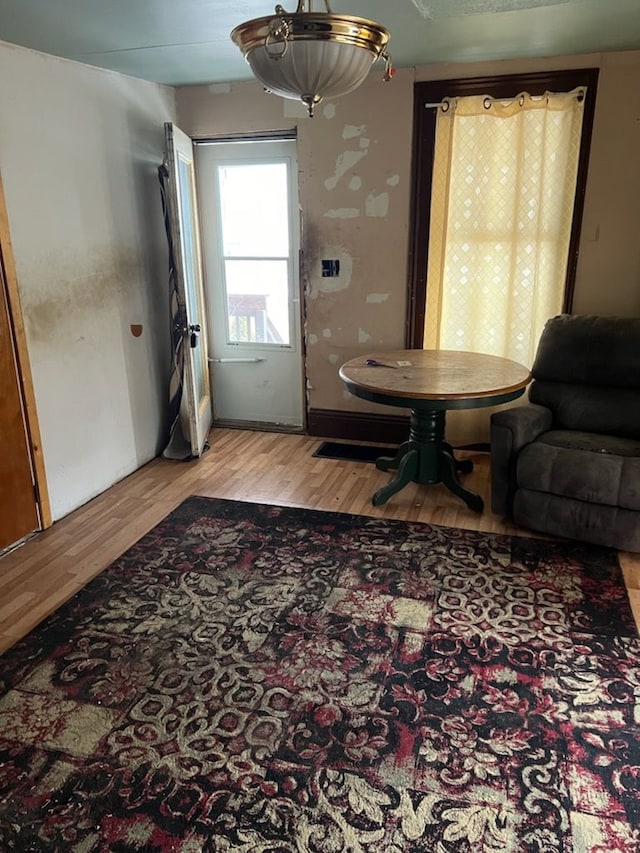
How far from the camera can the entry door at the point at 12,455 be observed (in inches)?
114

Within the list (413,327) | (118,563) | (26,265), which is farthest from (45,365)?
(413,327)

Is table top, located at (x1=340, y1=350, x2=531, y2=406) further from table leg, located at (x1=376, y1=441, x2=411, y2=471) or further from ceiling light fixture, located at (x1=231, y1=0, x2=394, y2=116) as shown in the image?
ceiling light fixture, located at (x1=231, y1=0, x2=394, y2=116)

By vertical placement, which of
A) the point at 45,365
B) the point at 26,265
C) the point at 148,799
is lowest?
the point at 148,799

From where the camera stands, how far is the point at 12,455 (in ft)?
A: 9.81

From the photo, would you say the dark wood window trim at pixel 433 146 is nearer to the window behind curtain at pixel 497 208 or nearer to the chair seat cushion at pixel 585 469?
the window behind curtain at pixel 497 208

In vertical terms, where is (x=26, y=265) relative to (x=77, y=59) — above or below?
below

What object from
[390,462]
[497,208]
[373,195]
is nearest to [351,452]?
[390,462]

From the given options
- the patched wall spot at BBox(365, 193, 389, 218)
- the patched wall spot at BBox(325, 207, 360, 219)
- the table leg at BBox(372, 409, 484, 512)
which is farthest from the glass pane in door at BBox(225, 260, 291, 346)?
the table leg at BBox(372, 409, 484, 512)

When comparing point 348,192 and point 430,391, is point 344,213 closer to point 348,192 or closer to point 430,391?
point 348,192

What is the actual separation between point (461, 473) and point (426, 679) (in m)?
1.98

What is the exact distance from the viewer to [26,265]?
3020 millimetres

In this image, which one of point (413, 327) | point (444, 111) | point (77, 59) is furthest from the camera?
point (413, 327)

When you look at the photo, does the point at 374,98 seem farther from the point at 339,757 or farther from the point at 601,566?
the point at 339,757

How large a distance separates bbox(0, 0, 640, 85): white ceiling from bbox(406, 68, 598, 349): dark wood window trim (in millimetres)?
138
